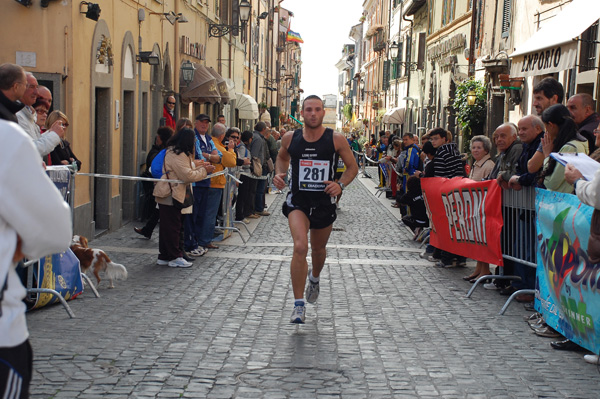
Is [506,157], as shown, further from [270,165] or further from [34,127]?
[270,165]

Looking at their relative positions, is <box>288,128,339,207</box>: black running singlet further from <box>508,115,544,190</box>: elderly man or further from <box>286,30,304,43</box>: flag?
<box>286,30,304,43</box>: flag

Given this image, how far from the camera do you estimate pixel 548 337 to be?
271 inches

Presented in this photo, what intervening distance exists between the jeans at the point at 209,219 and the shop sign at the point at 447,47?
16.6 metres

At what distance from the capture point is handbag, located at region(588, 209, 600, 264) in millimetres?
5836

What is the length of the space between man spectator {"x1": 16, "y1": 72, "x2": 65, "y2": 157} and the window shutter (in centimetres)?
1496

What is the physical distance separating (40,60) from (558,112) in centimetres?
725

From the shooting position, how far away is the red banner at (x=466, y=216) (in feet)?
30.1

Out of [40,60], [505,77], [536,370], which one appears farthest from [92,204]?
[505,77]

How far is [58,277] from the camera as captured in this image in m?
7.71

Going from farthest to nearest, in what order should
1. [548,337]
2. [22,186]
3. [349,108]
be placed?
[349,108] → [548,337] → [22,186]

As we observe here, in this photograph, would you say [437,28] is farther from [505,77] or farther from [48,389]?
[48,389]

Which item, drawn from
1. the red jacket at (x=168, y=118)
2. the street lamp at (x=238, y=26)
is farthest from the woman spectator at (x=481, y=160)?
the street lamp at (x=238, y=26)

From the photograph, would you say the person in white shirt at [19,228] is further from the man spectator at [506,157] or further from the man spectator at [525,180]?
the man spectator at [506,157]

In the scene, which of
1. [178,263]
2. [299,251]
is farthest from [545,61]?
[299,251]
